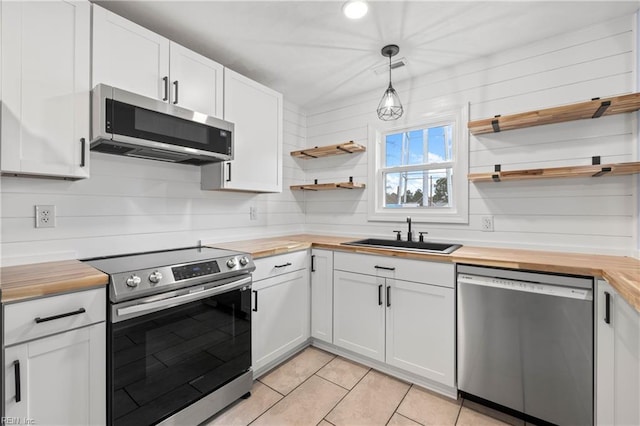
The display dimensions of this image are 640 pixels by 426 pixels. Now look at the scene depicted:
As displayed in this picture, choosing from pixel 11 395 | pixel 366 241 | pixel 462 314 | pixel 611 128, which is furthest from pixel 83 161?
pixel 611 128

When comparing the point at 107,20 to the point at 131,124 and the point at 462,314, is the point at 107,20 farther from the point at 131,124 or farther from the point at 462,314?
the point at 462,314

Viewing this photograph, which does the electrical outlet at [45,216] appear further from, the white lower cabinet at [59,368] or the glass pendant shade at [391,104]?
the glass pendant shade at [391,104]

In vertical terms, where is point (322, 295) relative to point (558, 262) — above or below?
below

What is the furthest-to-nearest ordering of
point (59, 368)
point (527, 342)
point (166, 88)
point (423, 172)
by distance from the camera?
1. point (423, 172)
2. point (166, 88)
3. point (527, 342)
4. point (59, 368)

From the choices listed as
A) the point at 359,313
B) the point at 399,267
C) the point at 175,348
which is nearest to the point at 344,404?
the point at 359,313

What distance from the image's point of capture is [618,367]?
141 centimetres

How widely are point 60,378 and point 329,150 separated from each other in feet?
8.59

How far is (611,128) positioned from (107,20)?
3.24 meters

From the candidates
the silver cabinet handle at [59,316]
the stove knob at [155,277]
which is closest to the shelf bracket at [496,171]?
the stove knob at [155,277]

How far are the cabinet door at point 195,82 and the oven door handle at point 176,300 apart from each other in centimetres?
126

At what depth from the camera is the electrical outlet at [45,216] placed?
5.45 ft

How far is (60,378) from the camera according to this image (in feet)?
4.11

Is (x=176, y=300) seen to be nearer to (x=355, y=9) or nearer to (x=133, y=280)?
(x=133, y=280)

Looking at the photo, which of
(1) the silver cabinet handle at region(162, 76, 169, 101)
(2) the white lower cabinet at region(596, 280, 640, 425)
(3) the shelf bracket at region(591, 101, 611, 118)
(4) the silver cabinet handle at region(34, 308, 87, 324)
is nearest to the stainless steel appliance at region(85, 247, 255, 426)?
(4) the silver cabinet handle at region(34, 308, 87, 324)
